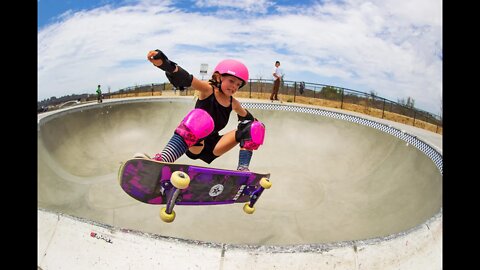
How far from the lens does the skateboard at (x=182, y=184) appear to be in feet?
11.5

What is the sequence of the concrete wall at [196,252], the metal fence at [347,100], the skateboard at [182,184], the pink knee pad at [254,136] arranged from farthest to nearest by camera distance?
the metal fence at [347,100]
the pink knee pad at [254,136]
the skateboard at [182,184]
the concrete wall at [196,252]

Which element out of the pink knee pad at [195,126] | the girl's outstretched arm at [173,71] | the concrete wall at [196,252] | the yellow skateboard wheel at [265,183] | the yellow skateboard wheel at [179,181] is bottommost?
the concrete wall at [196,252]

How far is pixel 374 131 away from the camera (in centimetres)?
866

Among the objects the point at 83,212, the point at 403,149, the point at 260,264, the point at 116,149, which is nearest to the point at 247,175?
the point at 260,264

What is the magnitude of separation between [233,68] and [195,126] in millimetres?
793

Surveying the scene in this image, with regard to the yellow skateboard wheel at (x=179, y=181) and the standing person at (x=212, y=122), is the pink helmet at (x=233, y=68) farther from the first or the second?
the yellow skateboard wheel at (x=179, y=181)

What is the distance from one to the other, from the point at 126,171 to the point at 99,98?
8.06 meters

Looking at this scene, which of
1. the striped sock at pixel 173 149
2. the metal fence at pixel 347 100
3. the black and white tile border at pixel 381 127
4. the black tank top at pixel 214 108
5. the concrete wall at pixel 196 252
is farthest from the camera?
the metal fence at pixel 347 100

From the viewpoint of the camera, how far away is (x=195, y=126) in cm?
372

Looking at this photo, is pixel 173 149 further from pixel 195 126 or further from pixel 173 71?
pixel 173 71

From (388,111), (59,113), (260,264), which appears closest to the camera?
(260,264)

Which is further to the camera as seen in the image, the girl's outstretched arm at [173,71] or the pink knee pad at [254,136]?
the pink knee pad at [254,136]

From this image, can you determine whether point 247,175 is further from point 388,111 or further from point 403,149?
point 388,111

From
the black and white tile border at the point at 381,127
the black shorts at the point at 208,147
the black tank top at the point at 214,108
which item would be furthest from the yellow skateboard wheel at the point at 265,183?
the black and white tile border at the point at 381,127
